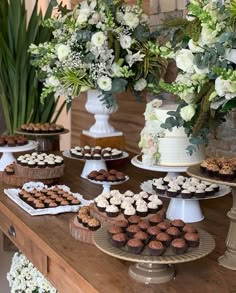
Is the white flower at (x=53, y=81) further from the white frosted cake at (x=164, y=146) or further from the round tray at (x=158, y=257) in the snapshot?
the round tray at (x=158, y=257)

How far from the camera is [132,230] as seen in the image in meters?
1.15

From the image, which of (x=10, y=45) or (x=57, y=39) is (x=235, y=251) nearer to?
(x=57, y=39)

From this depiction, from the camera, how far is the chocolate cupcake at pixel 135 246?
42.3 inches

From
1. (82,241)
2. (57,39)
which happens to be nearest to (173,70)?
(57,39)

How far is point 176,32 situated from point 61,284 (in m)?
0.84

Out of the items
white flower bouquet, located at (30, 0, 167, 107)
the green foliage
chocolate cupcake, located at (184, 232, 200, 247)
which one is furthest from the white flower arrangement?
the green foliage

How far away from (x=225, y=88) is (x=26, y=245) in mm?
862

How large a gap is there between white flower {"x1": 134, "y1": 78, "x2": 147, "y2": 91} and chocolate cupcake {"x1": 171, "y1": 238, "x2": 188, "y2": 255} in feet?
4.04

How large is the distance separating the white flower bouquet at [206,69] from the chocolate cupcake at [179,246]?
0.27 m

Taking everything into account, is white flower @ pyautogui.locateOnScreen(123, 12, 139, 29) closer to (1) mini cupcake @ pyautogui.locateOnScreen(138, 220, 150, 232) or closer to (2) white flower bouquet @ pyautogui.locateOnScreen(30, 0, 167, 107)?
(2) white flower bouquet @ pyautogui.locateOnScreen(30, 0, 167, 107)

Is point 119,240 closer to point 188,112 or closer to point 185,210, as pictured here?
point 188,112

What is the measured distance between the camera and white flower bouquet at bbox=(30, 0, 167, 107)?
2061mm

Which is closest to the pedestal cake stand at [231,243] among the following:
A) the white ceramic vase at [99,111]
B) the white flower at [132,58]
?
the white flower at [132,58]

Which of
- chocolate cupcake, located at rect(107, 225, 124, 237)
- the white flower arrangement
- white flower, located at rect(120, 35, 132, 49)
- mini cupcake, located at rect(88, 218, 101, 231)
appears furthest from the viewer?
white flower, located at rect(120, 35, 132, 49)
